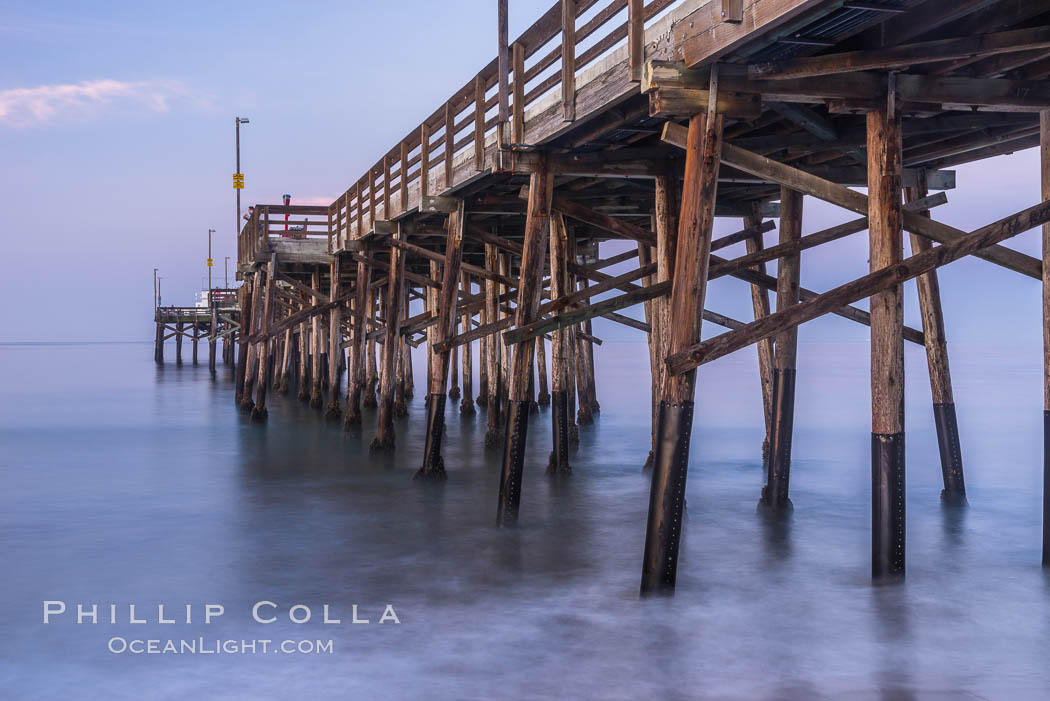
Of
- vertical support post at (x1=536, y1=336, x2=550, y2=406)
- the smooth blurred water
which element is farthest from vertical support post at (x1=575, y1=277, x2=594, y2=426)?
the smooth blurred water

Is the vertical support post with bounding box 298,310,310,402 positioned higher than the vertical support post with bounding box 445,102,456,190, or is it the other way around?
the vertical support post with bounding box 445,102,456,190

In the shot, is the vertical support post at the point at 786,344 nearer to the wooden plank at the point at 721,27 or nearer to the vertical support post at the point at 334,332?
the wooden plank at the point at 721,27

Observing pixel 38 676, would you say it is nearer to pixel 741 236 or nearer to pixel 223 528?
pixel 223 528

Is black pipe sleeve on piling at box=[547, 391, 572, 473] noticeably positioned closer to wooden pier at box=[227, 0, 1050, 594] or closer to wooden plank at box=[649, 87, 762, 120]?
wooden pier at box=[227, 0, 1050, 594]

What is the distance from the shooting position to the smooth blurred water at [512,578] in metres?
5.87

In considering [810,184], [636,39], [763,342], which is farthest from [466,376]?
[810,184]

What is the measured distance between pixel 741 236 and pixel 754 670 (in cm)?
752

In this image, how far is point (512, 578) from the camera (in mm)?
8016

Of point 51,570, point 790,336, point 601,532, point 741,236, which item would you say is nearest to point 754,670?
point 601,532

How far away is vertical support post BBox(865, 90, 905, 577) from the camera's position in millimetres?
6758

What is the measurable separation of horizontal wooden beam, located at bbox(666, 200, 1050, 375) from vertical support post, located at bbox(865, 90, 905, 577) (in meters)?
0.21

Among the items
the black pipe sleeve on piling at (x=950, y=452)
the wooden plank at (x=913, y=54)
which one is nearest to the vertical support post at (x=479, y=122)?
the wooden plank at (x=913, y=54)

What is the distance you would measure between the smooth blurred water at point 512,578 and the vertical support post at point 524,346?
1.16 feet

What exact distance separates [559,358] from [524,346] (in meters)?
2.96
